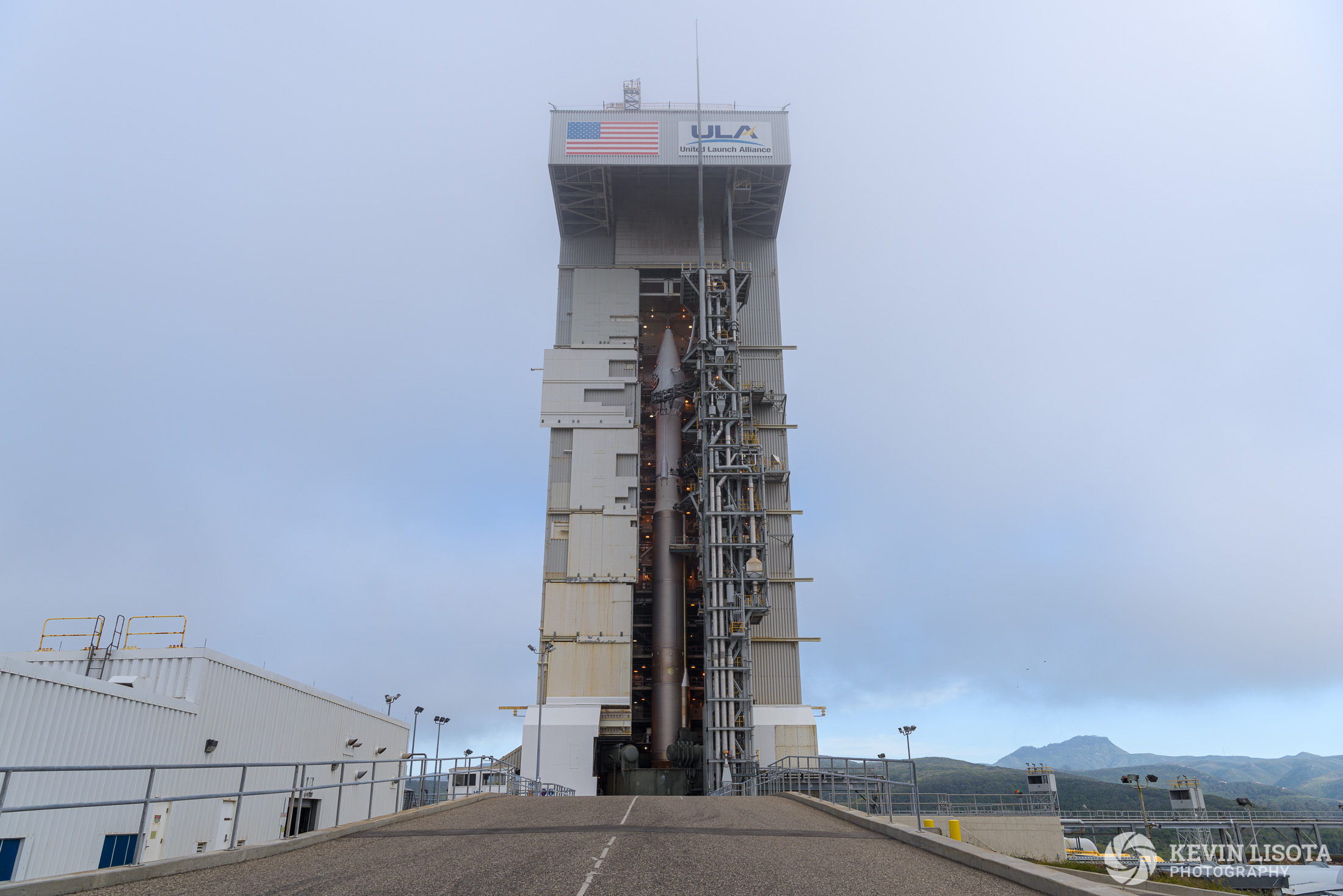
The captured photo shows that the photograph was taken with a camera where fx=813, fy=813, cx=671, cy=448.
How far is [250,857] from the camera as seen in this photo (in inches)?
392

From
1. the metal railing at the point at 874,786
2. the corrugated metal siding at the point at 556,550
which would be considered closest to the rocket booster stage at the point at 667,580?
the corrugated metal siding at the point at 556,550

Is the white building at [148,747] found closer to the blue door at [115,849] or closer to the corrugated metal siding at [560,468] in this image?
the blue door at [115,849]

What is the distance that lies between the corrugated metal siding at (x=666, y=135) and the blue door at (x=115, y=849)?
34338mm

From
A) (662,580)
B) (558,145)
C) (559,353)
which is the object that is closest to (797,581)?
(662,580)

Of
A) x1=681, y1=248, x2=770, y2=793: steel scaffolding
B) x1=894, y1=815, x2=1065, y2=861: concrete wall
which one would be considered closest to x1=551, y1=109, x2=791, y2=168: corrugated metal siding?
x1=681, y1=248, x2=770, y2=793: steel scaffolding

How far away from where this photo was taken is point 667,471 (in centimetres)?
4138

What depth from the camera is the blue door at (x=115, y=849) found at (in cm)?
1814

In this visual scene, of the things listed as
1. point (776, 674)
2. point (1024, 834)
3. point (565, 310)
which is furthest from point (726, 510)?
point (1024, 834)

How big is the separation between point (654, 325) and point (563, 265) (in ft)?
20.9

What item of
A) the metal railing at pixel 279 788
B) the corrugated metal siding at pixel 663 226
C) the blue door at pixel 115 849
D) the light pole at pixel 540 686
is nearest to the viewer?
the metal railing at pixel 279 788

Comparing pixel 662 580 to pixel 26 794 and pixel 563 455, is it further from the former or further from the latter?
pixel 26 794

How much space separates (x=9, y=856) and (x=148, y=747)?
3513mm

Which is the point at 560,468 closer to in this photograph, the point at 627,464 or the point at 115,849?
the point at 627,464

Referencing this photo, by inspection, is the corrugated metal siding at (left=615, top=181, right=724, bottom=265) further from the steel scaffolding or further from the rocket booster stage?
the rocket booster stage
